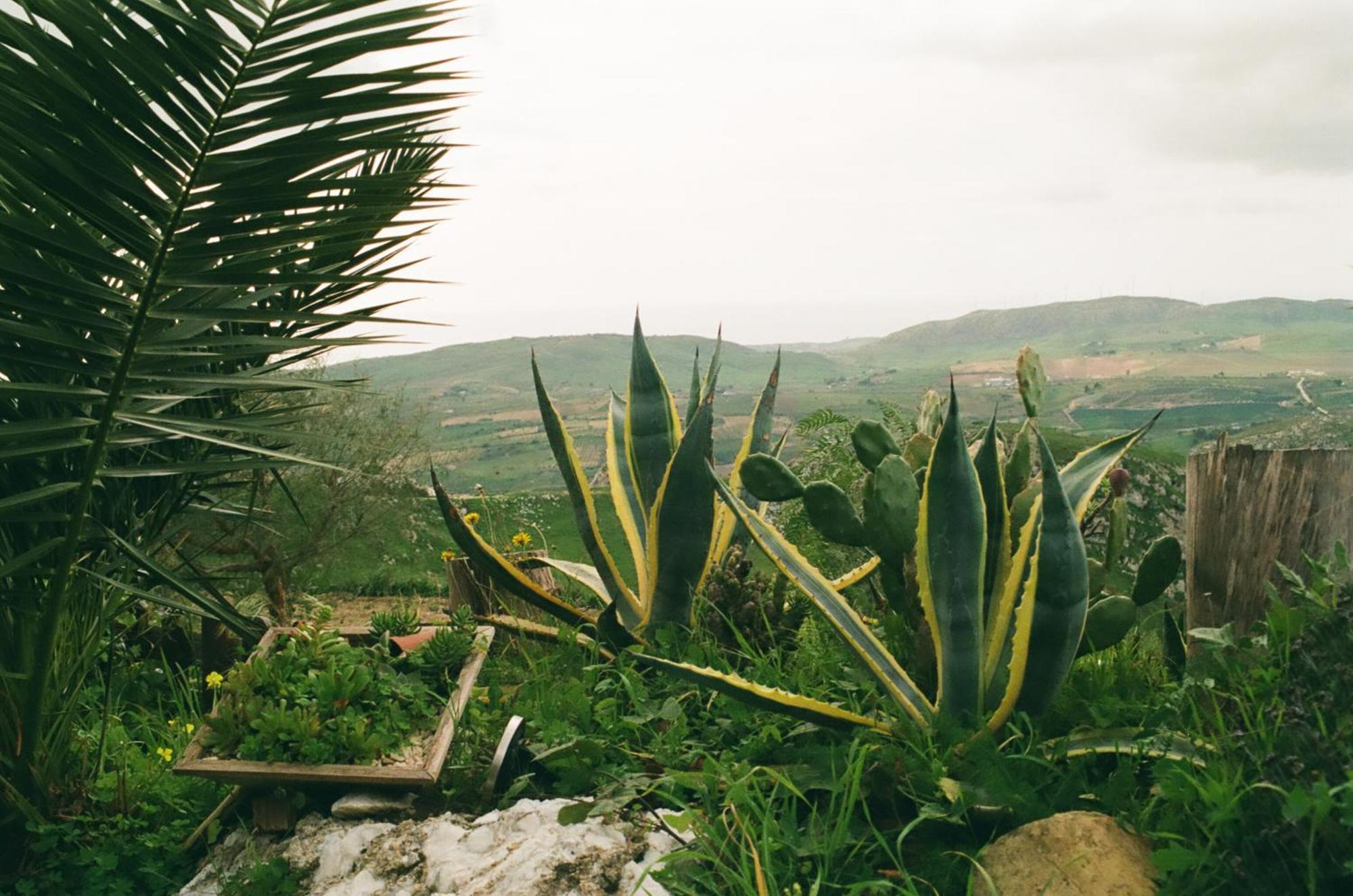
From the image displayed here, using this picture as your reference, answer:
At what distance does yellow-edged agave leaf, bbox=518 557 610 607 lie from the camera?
12.6 ft

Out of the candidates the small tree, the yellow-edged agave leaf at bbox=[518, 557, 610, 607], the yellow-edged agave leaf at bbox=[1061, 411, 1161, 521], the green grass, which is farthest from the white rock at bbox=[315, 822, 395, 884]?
the green grass

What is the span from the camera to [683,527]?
3.39 metres

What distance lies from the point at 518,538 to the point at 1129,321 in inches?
3109

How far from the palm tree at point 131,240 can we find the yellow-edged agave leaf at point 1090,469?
74.1 inches

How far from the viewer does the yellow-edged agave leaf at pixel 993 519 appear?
8.30ft

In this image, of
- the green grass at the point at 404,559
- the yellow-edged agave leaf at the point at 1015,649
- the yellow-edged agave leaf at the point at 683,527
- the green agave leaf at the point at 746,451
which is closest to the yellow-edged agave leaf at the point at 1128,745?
the yellow-edged agave leaf at the point at 1015,649

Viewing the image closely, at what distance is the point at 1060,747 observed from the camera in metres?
2.29

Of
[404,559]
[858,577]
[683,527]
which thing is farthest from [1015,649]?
[404,559]

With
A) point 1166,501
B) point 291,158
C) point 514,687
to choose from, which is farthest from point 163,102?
point 1166,501

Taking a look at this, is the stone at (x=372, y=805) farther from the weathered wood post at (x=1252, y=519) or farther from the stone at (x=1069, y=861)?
the weathered wood post at (x=1252, y=519)

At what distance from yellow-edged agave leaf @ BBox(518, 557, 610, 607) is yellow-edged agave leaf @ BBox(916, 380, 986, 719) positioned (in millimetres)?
1592

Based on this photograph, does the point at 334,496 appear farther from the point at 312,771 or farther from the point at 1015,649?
the point at 1015,649

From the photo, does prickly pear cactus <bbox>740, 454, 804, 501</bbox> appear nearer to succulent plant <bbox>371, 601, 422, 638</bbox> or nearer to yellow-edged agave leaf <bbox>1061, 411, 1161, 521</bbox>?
yellow-edged agave leaf <bbox>1061, 411, 1161, 521</bbox>

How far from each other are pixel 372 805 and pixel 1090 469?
210 centimetres
